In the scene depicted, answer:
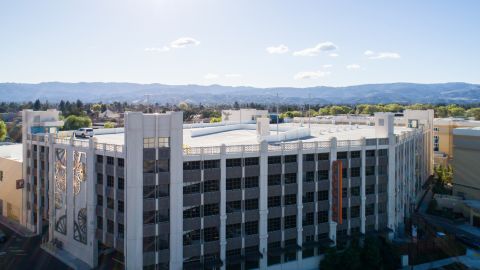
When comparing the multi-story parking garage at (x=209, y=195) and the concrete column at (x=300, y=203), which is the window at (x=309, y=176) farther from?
Answer: the concrete column at (x=300, y=203)

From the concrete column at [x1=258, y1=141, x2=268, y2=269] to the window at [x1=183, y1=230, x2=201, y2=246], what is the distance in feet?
29.3

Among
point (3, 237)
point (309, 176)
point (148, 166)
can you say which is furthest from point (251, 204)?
point (3, 237)

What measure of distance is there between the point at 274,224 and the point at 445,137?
96346 millimetres

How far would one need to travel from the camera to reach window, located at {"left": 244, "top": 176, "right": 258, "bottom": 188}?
5470 cm

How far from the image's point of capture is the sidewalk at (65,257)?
56.3 m

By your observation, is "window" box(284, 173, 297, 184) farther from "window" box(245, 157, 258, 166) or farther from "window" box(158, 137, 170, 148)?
"window" box(158, 137, 170, 148)

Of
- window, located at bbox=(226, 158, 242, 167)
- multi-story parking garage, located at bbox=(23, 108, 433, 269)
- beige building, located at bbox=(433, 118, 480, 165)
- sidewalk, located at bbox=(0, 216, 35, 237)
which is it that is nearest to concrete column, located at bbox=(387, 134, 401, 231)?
multi-story parking garage, located at bbox=(23, 108, 433, 269)

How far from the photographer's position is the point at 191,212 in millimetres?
51625

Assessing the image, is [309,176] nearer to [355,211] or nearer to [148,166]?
[355,211]

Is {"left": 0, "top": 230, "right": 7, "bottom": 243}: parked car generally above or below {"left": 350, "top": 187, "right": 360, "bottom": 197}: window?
below

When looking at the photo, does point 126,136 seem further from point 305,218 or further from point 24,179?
point 24,179

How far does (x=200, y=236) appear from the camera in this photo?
5188cm

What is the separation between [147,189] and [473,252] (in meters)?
56.0

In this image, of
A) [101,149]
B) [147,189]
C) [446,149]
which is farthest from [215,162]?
[446,149]
